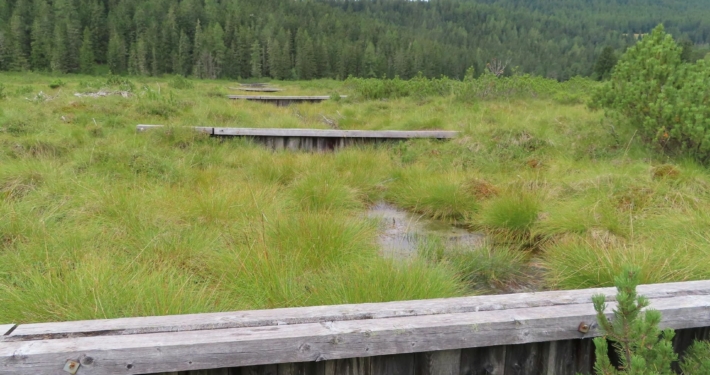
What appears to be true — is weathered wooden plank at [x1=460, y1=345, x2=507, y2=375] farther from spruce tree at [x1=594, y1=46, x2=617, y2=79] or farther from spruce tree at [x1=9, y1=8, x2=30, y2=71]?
spruce tree at [x1=9, y1=8, x2=30, y2=71]

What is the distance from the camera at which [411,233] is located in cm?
452

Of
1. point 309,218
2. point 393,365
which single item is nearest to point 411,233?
point 309,218

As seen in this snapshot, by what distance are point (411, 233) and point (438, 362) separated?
241 cm

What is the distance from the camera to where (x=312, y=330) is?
1955 mm

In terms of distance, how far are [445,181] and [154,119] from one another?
859 centimetres

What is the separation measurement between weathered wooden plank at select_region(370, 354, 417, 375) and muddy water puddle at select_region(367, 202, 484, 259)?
4.69ft

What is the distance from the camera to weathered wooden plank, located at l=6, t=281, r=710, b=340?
1938 millimetres

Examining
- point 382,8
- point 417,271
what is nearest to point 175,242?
point 417,271

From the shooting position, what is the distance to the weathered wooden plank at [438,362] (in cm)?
213

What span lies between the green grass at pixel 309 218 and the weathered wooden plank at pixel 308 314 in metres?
0.45

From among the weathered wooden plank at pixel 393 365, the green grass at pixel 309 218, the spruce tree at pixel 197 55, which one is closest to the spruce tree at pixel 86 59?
the spruce tree at pixel 197 55

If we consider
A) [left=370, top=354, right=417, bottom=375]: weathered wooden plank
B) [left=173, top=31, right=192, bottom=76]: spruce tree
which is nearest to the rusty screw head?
[left=370, top=354, right=417, bottom=375]: weathered wooden plank

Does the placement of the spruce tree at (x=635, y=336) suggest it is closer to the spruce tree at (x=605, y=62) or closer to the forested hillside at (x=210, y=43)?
the forested hillside at (x=210, y=43)

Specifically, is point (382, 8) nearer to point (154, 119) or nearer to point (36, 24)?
point (36, 24)
